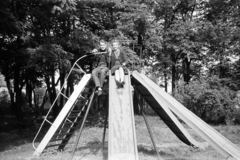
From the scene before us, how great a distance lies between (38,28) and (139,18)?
537 centimetres

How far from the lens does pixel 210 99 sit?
13922 mm

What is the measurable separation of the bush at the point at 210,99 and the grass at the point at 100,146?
51.1 inches

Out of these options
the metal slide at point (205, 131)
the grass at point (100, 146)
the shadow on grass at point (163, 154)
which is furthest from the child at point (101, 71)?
the shadow on grass at point (163, 154)

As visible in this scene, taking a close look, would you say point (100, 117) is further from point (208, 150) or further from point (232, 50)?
point (232, 50)

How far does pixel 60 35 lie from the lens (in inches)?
532

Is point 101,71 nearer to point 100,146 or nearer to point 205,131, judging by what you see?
point 205,131

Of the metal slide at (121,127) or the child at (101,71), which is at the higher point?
the child at (101,71)

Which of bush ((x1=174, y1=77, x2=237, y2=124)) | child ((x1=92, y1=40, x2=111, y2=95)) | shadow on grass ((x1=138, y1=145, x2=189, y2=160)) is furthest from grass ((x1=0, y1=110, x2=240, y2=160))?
child ((x1=92, y1=40, x2=111, y2=95))

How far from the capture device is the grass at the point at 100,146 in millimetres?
7211

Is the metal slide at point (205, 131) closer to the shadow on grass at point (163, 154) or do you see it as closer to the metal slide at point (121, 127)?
the metal slide at point (121, 127)

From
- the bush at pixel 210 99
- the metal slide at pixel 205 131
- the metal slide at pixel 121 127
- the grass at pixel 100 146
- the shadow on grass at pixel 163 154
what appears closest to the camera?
the metal slide at pixel 121 127

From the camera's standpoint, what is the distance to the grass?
23.7 feet

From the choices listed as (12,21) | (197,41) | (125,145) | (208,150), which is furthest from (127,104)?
(197,41)

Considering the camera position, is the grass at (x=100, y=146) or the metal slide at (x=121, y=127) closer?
the metal slide at (x=121, y=127)
